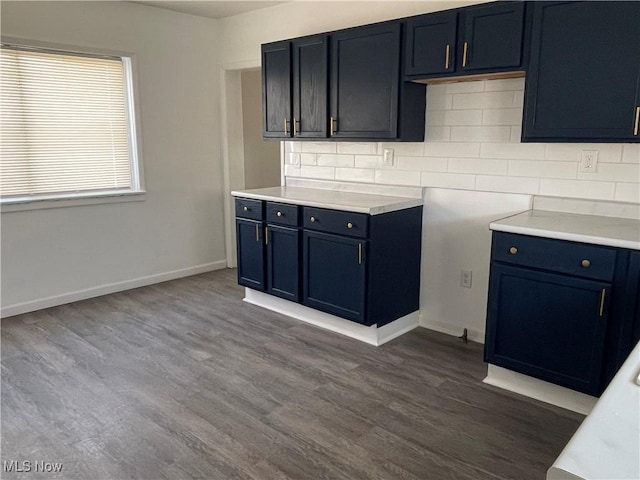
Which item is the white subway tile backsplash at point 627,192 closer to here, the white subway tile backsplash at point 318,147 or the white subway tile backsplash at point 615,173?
the white subway tile backsplash at point 615,173

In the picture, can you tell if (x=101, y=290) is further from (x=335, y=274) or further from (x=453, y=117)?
(x=453, y=117)

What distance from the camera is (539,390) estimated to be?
2635mm

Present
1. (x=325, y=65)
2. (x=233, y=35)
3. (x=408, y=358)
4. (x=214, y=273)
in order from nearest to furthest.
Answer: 1. (x=408, y=358)
2. (x=325, y=65)
3. (x=233, y=35)
4. (x=214, y=273)

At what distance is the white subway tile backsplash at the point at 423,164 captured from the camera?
3.40m

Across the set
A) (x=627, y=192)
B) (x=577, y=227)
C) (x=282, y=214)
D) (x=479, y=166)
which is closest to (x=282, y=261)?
(x=282, y=214)

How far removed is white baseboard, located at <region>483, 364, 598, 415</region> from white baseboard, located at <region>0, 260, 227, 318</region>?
10.4ft

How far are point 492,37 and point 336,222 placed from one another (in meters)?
1.41

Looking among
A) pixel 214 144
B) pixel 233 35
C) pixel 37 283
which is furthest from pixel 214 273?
pixel 233 35

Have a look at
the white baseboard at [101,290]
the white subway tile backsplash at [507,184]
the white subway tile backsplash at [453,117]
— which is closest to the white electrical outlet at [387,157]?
the white subway tile backsplash at [453,117]

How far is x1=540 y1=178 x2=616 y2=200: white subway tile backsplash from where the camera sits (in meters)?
2.73

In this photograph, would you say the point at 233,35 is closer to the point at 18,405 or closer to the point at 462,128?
the point at 462,128

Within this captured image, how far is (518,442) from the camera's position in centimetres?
226

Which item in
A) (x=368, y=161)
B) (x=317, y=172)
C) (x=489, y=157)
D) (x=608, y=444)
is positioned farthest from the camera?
(x=317, y=172)

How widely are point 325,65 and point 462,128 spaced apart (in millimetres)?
1056
